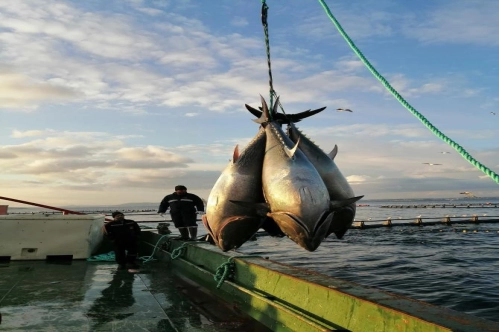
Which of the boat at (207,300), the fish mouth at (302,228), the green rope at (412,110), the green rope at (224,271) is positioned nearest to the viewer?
the green rope at (412,110)

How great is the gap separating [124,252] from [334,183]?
868 cm

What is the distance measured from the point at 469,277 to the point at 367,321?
568 inches

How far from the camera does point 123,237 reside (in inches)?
441

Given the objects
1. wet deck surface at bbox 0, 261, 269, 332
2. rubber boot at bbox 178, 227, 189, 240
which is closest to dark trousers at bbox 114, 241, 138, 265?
wet deck surface at bbox 0, 261, 269, 332

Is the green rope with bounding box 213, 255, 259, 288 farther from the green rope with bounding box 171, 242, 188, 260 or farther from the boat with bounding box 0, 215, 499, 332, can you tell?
the green rope with bounding box 171, 242, 188, 260

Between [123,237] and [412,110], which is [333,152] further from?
[123,237]

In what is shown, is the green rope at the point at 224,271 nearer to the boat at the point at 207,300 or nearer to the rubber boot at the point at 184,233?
the boat at the point at 207,300

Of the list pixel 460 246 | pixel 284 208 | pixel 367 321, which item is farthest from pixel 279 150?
pixel 460 246

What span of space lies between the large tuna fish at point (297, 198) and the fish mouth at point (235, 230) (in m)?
0.24

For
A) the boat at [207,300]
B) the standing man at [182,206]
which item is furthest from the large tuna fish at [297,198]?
the standing man at [182,206]

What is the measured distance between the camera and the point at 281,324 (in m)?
5.32

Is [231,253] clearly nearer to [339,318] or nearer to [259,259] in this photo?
[259,259]

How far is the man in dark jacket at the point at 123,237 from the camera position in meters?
11.1

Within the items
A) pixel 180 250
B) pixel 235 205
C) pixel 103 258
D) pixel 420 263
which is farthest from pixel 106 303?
pixel 420 263
